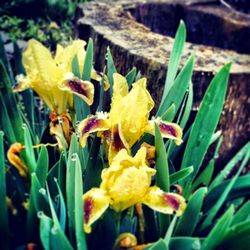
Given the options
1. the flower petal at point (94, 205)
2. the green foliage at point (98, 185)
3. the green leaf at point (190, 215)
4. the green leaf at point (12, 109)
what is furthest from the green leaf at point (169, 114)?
the green leaf at point (12, 109)

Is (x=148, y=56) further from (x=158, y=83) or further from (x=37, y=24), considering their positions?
(x=37, y=24)

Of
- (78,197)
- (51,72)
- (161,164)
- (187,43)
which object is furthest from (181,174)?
(187,43)

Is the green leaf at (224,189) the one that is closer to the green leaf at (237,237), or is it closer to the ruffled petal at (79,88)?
the green leaf at (237,237)

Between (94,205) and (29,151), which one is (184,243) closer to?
(94,205)

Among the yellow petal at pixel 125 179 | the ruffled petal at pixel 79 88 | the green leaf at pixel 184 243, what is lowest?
the green leaf at pixel 184 243

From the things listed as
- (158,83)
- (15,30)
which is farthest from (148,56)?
(15,30)

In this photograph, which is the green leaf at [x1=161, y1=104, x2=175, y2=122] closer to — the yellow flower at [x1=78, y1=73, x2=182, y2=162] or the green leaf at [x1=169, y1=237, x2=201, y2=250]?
the yellow flower at [x1=78, y1=73, x2=182, y2=162]
